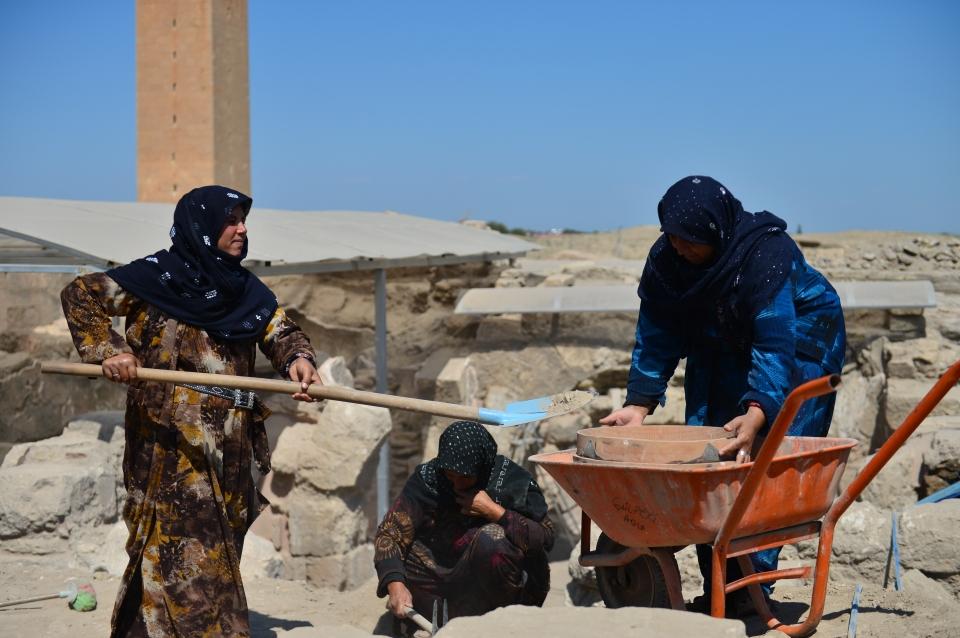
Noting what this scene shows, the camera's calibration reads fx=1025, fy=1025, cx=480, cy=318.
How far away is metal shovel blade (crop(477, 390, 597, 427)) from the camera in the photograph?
333 centimetres

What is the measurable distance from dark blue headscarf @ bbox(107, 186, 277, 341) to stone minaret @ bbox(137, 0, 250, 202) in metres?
13.6

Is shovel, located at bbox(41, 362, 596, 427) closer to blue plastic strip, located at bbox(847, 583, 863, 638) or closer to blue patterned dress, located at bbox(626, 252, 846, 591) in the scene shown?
blue patterned dress, located at bbox(626, 252, 846, 591)

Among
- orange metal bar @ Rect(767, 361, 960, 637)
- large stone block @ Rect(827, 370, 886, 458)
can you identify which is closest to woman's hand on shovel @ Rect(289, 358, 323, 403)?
orange metal bar @ Rect(767, 361, 960, 637)

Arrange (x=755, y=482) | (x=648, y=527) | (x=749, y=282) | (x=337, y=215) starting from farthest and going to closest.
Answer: (x=337, y=215)
(x=749, y=282)
(x=648, y=527)
(x=755, y=482)

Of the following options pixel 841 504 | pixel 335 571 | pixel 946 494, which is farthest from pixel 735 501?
pixel 335 571

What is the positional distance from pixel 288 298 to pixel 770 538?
7.41 meters

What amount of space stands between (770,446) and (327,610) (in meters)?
3.69

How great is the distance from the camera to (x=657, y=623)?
2.83m

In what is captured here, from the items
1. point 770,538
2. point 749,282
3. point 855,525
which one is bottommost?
point 855,525

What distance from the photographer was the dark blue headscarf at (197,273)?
11.8ft

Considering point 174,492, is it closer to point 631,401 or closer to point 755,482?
point 631,401

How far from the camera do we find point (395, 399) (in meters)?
3.39

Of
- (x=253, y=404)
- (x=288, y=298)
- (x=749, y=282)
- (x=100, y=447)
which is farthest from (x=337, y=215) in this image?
(x=749, y=282)

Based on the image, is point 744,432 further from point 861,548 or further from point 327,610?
point 327,610
